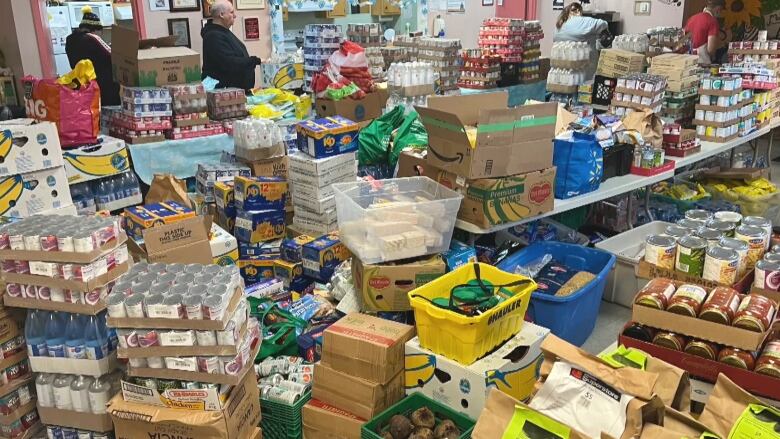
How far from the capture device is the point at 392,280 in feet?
10.2

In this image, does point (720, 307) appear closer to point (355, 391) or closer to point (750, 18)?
point (355, 391)

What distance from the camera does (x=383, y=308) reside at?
315cm

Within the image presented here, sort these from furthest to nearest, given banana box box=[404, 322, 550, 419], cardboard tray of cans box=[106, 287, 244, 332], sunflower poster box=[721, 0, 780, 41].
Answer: sunflower poster box=[721, 0, 780, 41] < banana box box=[404, 322, 550, 419] < cardboard tray of cans box=[106, 287, 244, 332]

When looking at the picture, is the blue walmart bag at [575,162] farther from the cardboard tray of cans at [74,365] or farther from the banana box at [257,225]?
the cardboard tray of cans at [74,365]

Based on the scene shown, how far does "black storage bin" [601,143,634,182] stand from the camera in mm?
4121

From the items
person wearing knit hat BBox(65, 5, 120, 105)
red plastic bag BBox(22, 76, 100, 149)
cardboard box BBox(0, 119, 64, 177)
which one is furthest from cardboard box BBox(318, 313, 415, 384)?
person wearing knit hat BBox(65, 5, 120, 105)

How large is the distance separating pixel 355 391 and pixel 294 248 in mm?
1389

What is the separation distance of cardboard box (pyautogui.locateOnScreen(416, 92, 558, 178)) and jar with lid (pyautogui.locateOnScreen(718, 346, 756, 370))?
159cm

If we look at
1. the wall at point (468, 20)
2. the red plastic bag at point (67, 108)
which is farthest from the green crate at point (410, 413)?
the wall at point (468, 20)

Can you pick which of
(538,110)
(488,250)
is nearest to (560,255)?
(488,250)

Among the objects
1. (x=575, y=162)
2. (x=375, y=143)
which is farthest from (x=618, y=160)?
(x=375, y=143)

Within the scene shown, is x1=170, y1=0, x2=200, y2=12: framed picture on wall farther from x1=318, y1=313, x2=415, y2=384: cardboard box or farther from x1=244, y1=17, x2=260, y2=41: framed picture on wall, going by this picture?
x1=318, y1=313, x2=415, y2=384: cardboard box

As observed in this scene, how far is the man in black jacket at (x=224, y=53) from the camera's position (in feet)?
19.5

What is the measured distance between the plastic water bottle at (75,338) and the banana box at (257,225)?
1.58m
